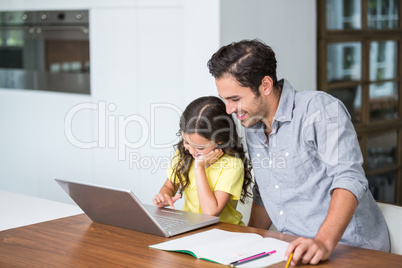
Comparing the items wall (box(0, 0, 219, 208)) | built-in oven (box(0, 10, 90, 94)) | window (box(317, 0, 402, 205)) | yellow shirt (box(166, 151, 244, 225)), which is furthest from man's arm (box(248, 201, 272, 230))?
built-in oven (box(0, 10, 90, 94))

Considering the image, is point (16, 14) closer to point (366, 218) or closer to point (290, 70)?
point (290, 70)

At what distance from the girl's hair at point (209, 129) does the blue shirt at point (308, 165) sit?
18 centimetres

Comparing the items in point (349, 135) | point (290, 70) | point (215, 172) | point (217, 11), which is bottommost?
point (215, 172)

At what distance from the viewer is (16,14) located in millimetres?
4145

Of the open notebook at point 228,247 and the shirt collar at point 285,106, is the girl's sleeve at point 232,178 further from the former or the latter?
the open notebook at point 228,247

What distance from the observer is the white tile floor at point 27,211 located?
6.84 feet

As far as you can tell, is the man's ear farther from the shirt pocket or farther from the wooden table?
the wooden table

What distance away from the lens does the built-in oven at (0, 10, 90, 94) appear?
382 centimetres

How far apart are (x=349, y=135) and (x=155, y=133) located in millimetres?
1729

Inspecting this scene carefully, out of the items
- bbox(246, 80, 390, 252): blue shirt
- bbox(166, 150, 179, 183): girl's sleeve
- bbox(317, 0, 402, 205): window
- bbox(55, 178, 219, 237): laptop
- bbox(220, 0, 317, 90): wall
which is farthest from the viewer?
bbox(317, 0, 402, 205): window

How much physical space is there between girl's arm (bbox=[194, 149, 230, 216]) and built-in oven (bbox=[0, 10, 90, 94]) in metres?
1.85

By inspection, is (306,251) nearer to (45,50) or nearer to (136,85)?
(136,85)

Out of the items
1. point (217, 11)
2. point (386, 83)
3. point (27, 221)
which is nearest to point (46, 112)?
point (217, 11)

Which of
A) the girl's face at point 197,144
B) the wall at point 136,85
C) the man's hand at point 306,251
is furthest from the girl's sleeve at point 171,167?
the man's hand at point 306,251
